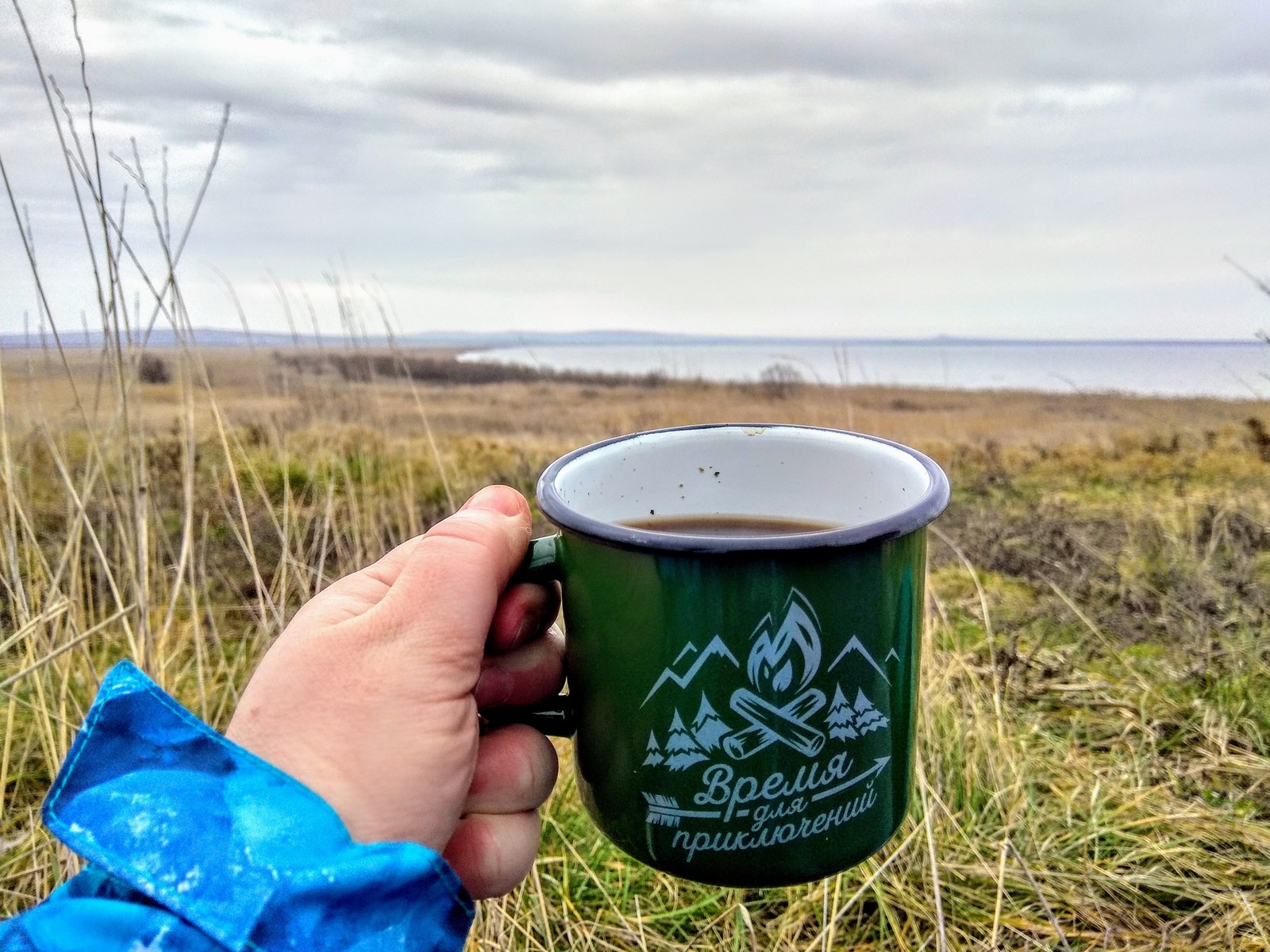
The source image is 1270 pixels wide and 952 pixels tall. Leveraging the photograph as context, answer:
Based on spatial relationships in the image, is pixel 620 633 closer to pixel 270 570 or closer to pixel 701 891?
pixel 701 891

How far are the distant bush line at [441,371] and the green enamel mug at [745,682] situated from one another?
1.81m

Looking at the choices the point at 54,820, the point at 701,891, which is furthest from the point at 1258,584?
the point at 54,820

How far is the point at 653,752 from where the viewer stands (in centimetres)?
73

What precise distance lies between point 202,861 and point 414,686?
20 cm

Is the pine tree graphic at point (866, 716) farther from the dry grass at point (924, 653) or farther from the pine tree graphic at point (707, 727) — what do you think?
the dry grass at point (924, 653)

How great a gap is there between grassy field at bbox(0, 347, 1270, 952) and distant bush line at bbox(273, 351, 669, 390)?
0.05 meters

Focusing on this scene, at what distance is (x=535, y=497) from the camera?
0.80 metres

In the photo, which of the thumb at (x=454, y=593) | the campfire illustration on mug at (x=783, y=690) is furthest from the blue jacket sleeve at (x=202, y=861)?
the campfire illustration on mug at (x=783, y=690)

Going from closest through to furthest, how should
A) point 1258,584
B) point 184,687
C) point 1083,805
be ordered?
point 1083,805 → point 184,687 → point 1258,584

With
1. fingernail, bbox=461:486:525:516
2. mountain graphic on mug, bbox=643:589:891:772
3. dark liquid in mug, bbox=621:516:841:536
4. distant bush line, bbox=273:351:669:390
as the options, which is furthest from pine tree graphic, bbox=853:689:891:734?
distant bush line, bbox=273:351:669:390

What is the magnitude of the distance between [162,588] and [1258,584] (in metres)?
3.36

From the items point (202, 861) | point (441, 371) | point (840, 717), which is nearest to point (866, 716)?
point (840, 717)

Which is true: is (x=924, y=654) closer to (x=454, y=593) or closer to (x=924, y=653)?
(x=924, y=653)

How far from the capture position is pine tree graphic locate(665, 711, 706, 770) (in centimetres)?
71
